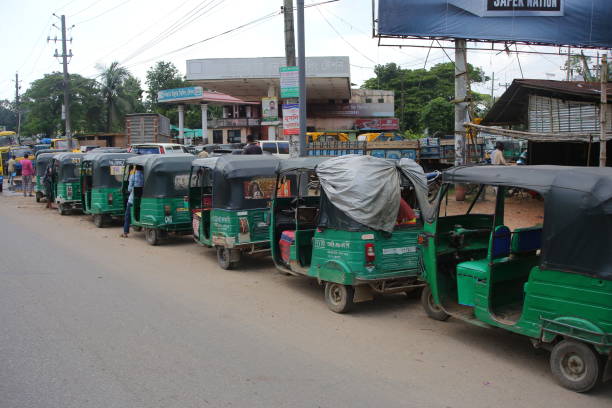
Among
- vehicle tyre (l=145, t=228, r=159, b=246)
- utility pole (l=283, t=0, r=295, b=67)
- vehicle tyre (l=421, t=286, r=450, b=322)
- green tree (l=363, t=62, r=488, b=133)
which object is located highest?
green tree (l=363, t=62, r=488, b=133)

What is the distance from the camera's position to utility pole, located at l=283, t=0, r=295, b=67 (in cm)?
1280

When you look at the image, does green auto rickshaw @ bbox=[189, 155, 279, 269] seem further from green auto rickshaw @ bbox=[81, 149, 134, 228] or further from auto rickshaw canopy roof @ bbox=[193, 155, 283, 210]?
green auto rickshaw @ bbox=[81, 149, 134, 228]

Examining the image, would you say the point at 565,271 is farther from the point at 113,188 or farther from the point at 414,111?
the point at 414,111

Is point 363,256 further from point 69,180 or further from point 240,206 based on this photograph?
point 69,180

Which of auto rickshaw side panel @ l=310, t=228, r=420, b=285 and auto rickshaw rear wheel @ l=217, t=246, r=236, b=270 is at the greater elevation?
auto rickshaw side panel @ l=310, t=228, r=420, b=285

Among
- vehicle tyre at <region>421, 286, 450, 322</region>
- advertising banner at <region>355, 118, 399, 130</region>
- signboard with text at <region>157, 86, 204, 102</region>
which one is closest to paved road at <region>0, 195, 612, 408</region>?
vehicle tyre at <region>421, 286, 450, 322</region>

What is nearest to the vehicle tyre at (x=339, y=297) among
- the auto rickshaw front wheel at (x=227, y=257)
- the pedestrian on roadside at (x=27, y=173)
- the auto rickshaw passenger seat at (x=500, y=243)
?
the auto rickshaw passenger seat at (x=500, y=243)

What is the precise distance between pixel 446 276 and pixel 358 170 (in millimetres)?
1749

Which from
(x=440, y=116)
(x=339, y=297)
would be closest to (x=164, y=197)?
(x=339, y=297)

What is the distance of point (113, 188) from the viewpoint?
15523 millimetres

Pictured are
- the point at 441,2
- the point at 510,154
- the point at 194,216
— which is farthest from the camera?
the point at 510,154

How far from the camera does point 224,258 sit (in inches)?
Result: 401

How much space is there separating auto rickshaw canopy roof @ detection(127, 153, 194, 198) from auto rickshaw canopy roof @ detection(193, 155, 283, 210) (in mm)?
2535

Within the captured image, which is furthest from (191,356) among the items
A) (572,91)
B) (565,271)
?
(572,91)
